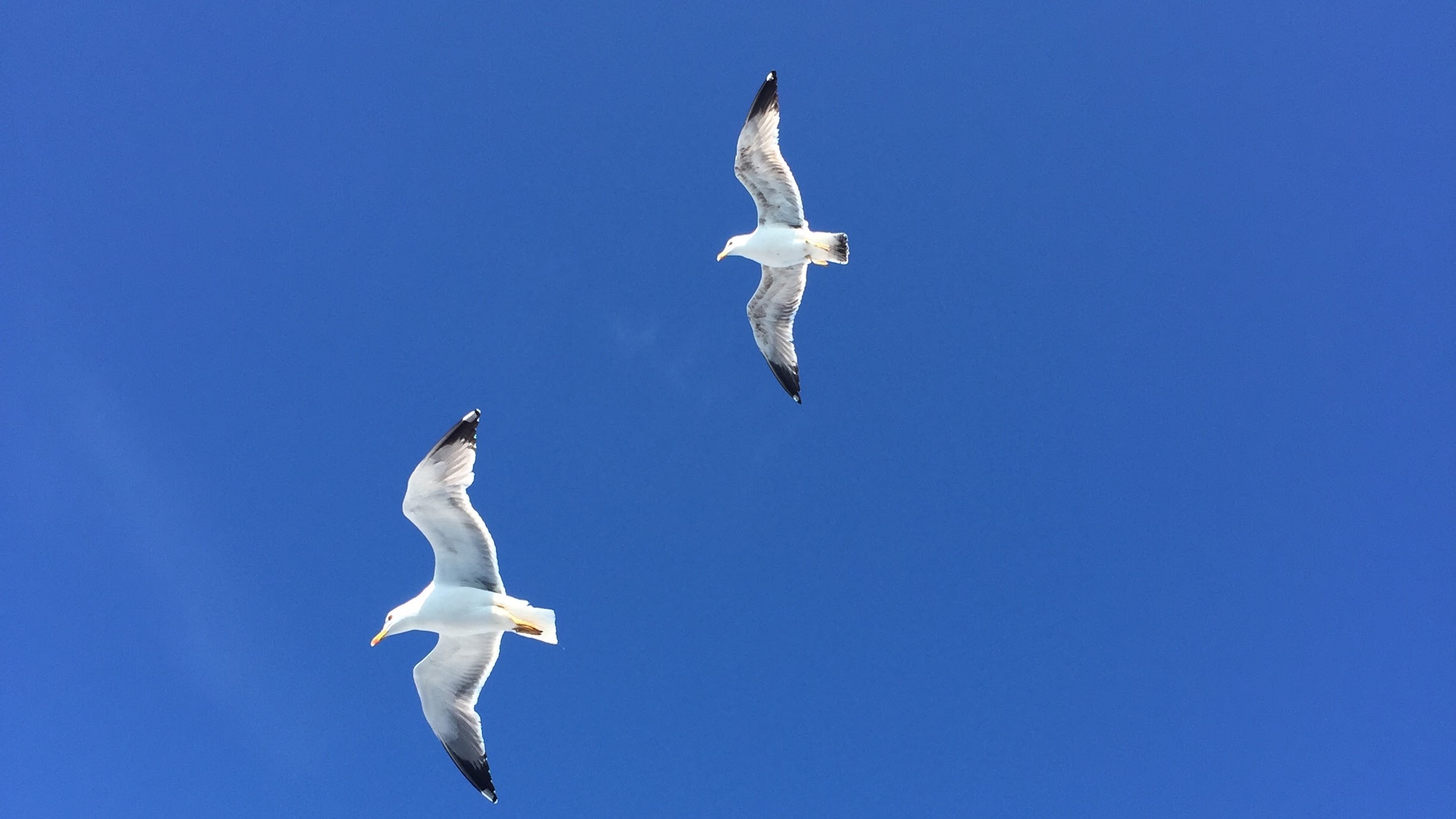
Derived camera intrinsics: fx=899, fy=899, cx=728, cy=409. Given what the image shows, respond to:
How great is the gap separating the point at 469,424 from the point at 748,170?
630cm

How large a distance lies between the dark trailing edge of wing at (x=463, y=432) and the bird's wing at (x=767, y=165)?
6.09 meters

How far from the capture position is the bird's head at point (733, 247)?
14.5 metres

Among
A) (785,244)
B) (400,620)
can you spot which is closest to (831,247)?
(785,244)

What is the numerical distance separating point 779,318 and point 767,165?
275 cm

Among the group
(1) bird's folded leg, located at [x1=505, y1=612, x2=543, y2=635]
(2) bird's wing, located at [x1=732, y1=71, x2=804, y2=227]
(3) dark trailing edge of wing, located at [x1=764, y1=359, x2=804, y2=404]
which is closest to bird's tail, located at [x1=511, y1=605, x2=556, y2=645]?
(1) bird's folded leg, located at [x1=505, y1=612, x2=543, y2=635]

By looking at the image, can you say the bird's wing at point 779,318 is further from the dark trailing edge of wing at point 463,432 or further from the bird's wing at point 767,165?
the dark trailing edge of wing at point 463,432

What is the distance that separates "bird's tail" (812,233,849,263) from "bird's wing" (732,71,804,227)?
439 mm

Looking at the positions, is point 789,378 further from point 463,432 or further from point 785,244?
point 463,432

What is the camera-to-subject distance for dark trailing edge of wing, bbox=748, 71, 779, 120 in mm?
14047

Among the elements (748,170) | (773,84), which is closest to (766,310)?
(748,170)

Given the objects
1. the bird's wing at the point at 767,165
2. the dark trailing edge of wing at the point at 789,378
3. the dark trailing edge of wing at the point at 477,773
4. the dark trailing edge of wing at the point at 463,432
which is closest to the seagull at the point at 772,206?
the bird's wing at the point at 767,165

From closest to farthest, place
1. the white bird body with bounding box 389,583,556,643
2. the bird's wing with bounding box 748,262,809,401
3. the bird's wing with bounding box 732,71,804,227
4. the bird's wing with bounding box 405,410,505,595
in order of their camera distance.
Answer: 1. the bird's wing with bounding box 405,410,505,595
2. the white bird body with bounding box 389,583,556,643
3. the bird's wing with bounding box 732,71,804,227
4. the bird's wing with bounding box 748,262,809,401

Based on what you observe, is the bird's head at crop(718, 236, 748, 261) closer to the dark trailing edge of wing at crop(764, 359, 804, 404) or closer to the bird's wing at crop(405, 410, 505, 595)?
the dark trailing edge of wing at crop(764, 359, 804, 404)

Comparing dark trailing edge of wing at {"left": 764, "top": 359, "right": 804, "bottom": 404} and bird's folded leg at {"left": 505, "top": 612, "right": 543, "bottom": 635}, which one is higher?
dark trailing edge of wing at {"left": 764, "top": 359, "right": 804, "bottom": 404}
